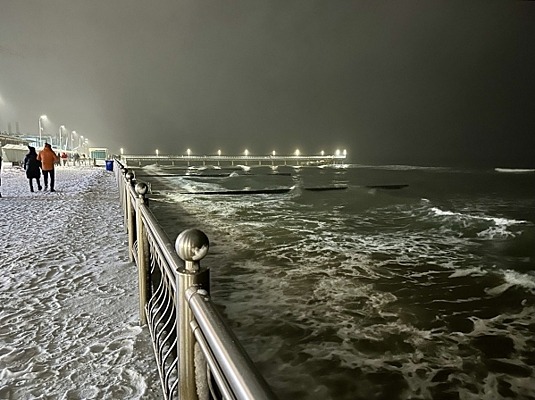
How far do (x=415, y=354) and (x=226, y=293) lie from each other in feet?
8.40

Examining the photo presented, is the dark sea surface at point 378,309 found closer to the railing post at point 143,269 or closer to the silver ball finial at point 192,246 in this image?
the railing post at point 143,269

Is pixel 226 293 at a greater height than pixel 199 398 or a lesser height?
lesser

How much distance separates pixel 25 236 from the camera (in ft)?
22.9

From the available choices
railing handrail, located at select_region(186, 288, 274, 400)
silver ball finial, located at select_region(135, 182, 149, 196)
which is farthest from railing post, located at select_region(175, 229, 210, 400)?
silver ball finial, located at select_region(135, 182, 149, 196)

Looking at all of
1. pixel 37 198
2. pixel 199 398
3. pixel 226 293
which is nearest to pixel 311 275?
pixel 226 293

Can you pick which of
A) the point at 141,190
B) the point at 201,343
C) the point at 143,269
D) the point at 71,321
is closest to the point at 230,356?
the point at 201,343

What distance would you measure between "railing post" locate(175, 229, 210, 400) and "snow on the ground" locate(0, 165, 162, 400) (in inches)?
43.3

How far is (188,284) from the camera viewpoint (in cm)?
146

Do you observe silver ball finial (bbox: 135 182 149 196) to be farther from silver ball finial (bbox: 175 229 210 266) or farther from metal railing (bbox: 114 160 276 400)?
silver ball finial (bbox: 175 229 210 266)

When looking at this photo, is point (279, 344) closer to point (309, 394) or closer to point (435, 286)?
point (309, 394)

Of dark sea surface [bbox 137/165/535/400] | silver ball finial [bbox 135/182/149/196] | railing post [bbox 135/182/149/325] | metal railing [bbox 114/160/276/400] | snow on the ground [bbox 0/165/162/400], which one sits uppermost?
silver ball finial [bbox 135/182/149/196]

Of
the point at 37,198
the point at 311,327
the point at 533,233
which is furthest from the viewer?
the point at 37,198

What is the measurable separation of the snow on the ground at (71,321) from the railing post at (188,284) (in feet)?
3.61

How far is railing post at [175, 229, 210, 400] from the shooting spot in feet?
4.65
